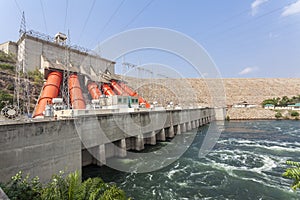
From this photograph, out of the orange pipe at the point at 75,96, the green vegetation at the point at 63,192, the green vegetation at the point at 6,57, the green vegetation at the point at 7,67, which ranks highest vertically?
the green vegetation at the point at 6,57

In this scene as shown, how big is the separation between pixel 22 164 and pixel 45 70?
946 inches

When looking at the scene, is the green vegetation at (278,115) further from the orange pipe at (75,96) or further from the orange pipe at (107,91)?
the orange pipe at (75,96)

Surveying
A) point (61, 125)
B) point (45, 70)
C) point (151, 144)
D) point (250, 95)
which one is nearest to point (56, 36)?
point (45, 70)

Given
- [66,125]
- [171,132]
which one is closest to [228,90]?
[171,132]

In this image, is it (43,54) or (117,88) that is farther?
(117,88)

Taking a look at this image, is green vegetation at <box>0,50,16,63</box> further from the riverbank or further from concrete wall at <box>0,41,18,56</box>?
the riverbank

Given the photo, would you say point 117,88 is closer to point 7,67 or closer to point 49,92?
point 49,92

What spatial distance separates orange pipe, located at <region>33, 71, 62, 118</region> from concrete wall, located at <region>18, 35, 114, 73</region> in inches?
199

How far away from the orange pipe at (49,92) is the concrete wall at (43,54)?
5060 millimetres

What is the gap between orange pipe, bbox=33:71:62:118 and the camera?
62.1ft

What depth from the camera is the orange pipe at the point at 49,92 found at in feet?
62.1

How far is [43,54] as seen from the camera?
101 ft

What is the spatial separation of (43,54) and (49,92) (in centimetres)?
1315

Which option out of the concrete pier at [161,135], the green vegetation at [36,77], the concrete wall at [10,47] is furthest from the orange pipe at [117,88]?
the concrete wall at [10,47]
